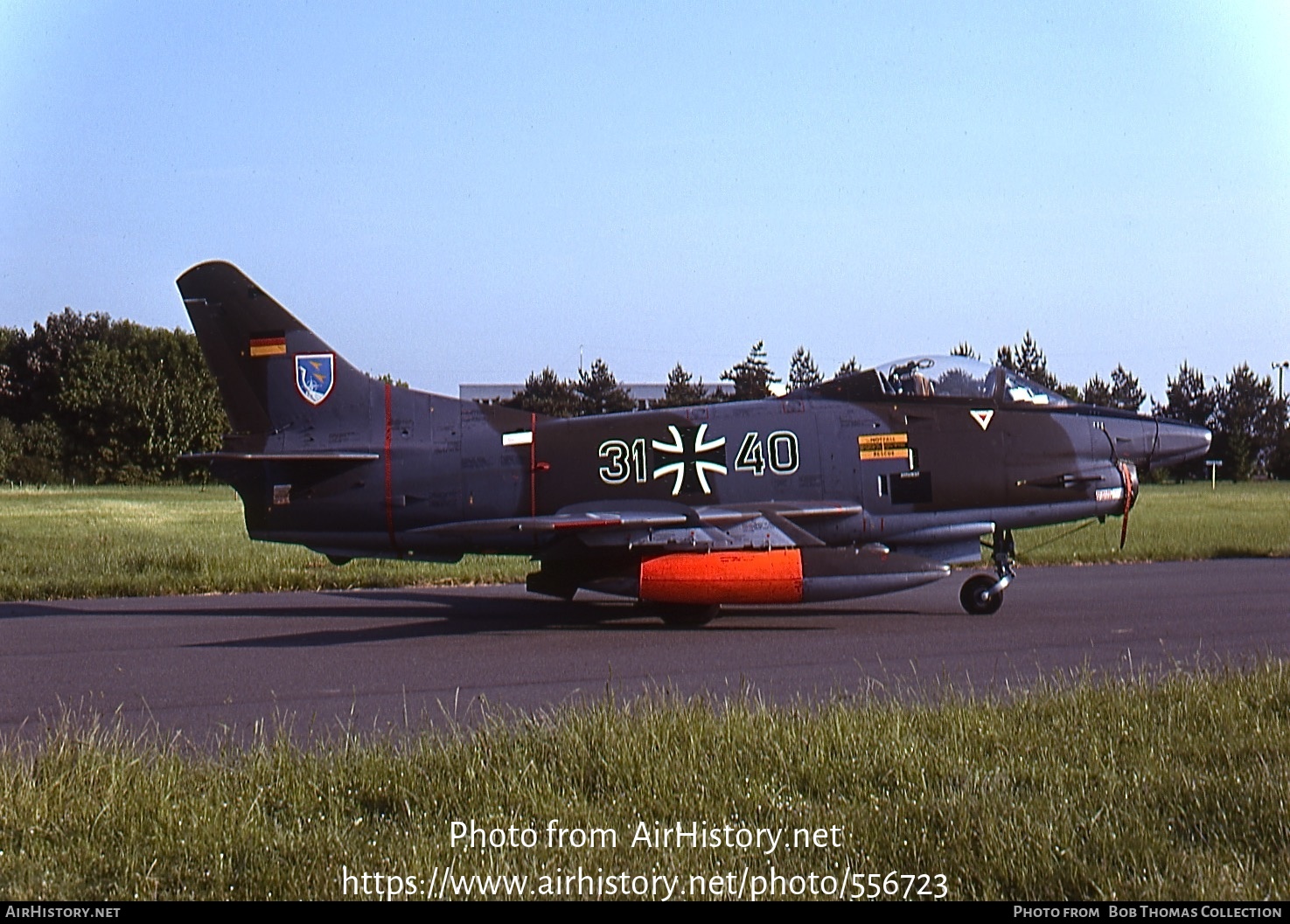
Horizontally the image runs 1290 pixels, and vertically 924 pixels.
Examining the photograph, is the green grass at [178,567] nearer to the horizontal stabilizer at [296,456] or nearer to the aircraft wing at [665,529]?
the horizontal stabilizer at [296,456]

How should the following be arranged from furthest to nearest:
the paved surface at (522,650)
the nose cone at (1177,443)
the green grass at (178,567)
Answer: the green grass at (178,567)
the nose cone at (1177,443)
the paved surface at (522,650)

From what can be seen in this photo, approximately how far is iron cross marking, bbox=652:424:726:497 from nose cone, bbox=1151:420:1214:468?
15.3 ft

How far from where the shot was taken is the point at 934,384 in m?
14.0

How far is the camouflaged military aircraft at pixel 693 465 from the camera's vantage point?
1362 cm

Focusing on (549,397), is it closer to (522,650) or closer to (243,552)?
(243,552)

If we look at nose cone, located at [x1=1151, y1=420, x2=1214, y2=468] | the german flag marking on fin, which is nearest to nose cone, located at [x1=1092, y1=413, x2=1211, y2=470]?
nose cone, located at [x1=1151, y1=420, x2=1214, y2=468]

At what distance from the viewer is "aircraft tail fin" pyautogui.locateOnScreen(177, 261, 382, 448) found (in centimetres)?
1406


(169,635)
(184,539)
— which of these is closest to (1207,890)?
(169,635)

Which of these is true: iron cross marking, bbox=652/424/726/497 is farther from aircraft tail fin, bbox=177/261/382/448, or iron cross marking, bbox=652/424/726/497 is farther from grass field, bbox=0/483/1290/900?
grass field, bbox=0/483/1290/900

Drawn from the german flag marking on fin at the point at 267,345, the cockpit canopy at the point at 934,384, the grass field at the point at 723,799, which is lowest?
the grass field at the point at 723,799

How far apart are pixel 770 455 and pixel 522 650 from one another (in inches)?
145

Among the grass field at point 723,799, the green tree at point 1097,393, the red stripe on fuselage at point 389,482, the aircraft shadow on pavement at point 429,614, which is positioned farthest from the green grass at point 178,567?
the green tree at point 1097,393
